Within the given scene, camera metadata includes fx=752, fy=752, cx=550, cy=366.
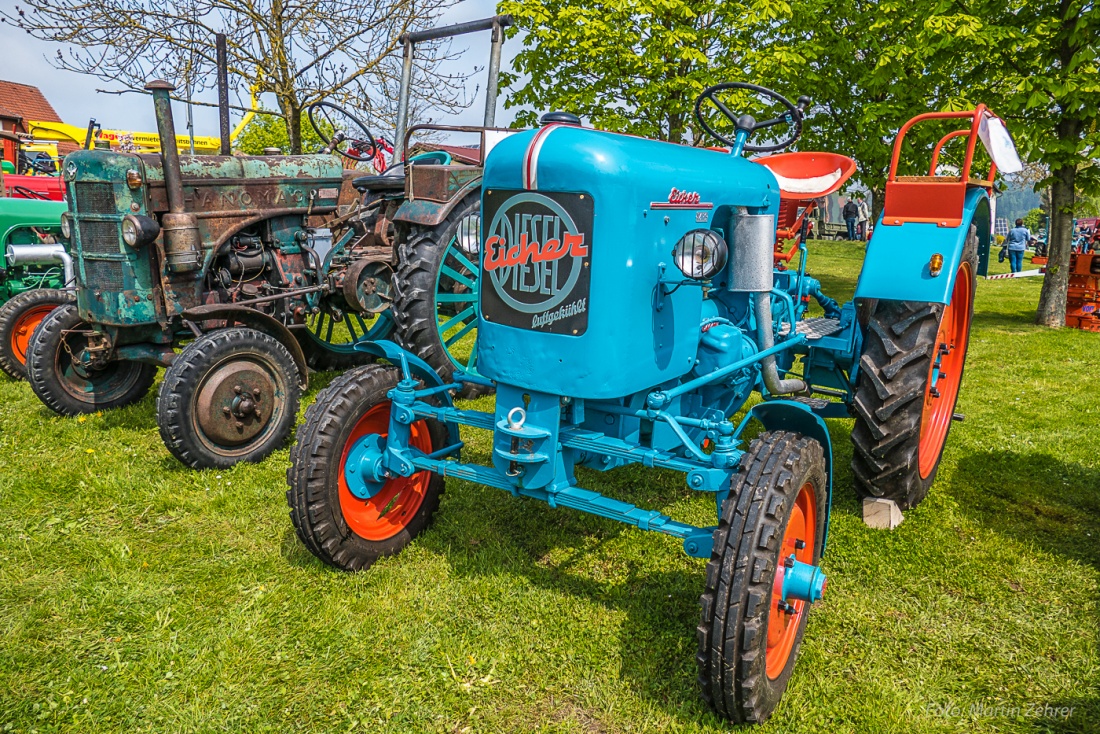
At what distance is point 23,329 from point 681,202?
573 cm

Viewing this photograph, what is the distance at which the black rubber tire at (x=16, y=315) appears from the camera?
19.0 feet

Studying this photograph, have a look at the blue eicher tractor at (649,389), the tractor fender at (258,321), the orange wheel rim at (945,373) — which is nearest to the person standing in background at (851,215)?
the orange wheel rim at (945,373)

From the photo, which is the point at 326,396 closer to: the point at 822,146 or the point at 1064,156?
the point at 1064,156

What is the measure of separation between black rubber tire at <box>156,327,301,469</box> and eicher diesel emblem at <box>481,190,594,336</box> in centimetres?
220

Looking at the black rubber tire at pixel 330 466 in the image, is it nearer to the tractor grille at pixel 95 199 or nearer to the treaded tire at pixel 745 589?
the treaded tire at pixel 745 589

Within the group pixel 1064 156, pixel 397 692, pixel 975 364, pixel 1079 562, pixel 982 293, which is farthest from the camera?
pixel 982 293

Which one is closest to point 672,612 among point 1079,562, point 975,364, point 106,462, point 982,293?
point 1079,562

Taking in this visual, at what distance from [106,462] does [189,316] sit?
972mm

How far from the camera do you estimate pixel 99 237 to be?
4625 millimetres

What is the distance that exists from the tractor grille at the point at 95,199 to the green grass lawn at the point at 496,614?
1561mm

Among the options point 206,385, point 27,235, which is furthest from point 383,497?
point 27,235

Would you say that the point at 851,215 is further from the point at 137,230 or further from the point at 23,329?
the point at 137,230

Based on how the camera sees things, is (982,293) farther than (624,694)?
Yes

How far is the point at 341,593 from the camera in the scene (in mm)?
2973
